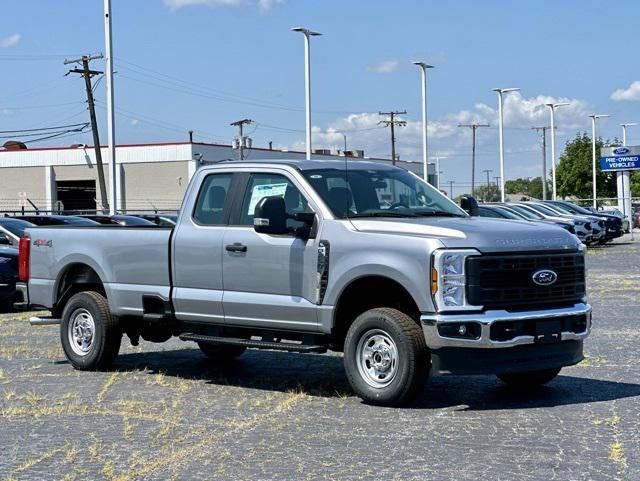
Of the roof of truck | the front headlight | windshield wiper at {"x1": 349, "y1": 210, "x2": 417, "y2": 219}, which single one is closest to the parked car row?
the roof of truck

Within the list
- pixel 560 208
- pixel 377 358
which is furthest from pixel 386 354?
pixel 560 208

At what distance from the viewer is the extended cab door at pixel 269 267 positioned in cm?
954

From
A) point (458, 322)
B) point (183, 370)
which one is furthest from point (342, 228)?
point (183, 370)

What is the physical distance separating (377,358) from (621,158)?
191ft

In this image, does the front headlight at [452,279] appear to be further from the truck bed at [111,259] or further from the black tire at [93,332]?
the black tire at [93,332]

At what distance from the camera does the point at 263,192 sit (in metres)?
10.2

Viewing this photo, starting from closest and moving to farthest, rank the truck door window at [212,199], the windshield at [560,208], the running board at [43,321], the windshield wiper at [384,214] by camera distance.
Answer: the windshield wiper at [384,214]
the truck door window at [212,199]
the running board at [43,321]
the windshield at [560,208]

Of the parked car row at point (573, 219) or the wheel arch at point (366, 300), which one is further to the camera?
the parked car row at point (573, 219)

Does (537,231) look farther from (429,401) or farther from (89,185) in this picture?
(89,185)

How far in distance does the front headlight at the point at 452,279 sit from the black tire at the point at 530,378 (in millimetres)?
1555

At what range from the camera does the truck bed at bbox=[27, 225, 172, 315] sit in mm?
10719

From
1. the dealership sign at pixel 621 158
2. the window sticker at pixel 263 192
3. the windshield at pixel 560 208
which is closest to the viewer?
the window sticker at pixel 263 192

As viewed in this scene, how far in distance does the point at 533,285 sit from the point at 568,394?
125 centimetres

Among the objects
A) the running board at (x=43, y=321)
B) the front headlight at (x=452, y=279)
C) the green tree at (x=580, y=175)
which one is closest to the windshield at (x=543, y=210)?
the running board at (x=43, y=321)
